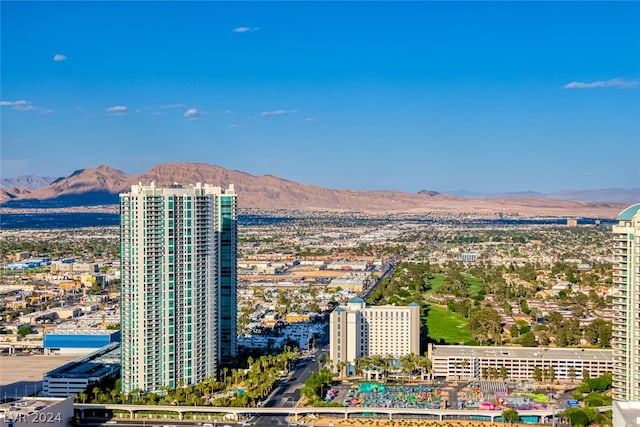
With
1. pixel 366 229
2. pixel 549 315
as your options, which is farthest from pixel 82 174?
pixel 549 315

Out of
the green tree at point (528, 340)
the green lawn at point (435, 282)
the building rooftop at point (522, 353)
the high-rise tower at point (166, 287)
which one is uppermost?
the high-rise tower at point (166, 287)

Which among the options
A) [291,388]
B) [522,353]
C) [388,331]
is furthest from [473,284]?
[291,388]

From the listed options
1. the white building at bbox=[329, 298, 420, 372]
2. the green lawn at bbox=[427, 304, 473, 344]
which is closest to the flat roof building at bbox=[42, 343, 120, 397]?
the white building at bbox=[329, 298, 420, 372]

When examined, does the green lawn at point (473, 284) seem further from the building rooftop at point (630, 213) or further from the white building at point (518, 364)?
the building rooftop at point (630, 213)

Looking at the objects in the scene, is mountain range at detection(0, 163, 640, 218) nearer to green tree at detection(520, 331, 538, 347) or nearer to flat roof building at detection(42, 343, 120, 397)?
green tree at detection(520, 331, 538, 347)

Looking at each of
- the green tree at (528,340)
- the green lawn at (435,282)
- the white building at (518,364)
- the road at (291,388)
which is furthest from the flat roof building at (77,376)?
the green lawn at (435,282)

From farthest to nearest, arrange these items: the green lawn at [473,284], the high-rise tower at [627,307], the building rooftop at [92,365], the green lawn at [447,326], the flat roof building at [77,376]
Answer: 1. the green lawn at [473,284]
2. the green lawn at [447,326]
3. the building rooftop at [92,365]
4. the flat roof building at [77,376]
5. the high-rise tower at [627,307]
